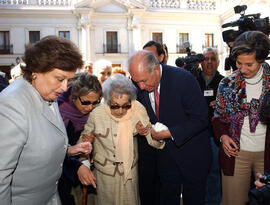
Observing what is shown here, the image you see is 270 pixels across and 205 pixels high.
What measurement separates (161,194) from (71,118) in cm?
123

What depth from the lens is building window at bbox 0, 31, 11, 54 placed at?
19352 mm

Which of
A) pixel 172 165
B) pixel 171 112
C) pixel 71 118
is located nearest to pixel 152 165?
pixel 172 165

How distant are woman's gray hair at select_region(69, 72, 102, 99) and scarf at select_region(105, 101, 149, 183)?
23 centimetres

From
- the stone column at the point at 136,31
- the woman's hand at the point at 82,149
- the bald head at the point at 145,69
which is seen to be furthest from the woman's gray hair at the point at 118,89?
the stone column at the point at 136,31

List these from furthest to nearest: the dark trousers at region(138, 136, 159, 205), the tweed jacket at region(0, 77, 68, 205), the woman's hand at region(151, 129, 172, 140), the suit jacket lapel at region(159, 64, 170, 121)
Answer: the dark trousers at region(138, 136, 159, 205), the suit jacket lapel at region(159, 64, 170, 121), the woman's hand at region(151, 129, 172, 140), the tweed jacket at region(0, 77, 68, 205)

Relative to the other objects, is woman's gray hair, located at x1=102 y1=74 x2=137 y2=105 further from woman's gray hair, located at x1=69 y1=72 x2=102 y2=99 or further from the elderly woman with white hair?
woman's gray hair, located at x1=69 y1=72 x2=102 y2=99

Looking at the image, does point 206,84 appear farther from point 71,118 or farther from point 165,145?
point 71,118

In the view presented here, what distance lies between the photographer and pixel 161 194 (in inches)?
108

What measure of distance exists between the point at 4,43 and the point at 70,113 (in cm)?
1973

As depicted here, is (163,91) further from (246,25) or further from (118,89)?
(246,25)

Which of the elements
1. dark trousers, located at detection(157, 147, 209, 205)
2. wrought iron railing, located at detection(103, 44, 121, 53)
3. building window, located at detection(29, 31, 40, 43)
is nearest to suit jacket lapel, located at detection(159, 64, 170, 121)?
dark trousers, located at detection(157, 147, 209, 205)

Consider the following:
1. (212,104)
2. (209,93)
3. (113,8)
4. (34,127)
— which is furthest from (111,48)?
(34,127)

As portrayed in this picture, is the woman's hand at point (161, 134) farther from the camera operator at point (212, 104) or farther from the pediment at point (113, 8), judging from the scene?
the pediment at point (113, 8)

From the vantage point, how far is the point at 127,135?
238 cm
